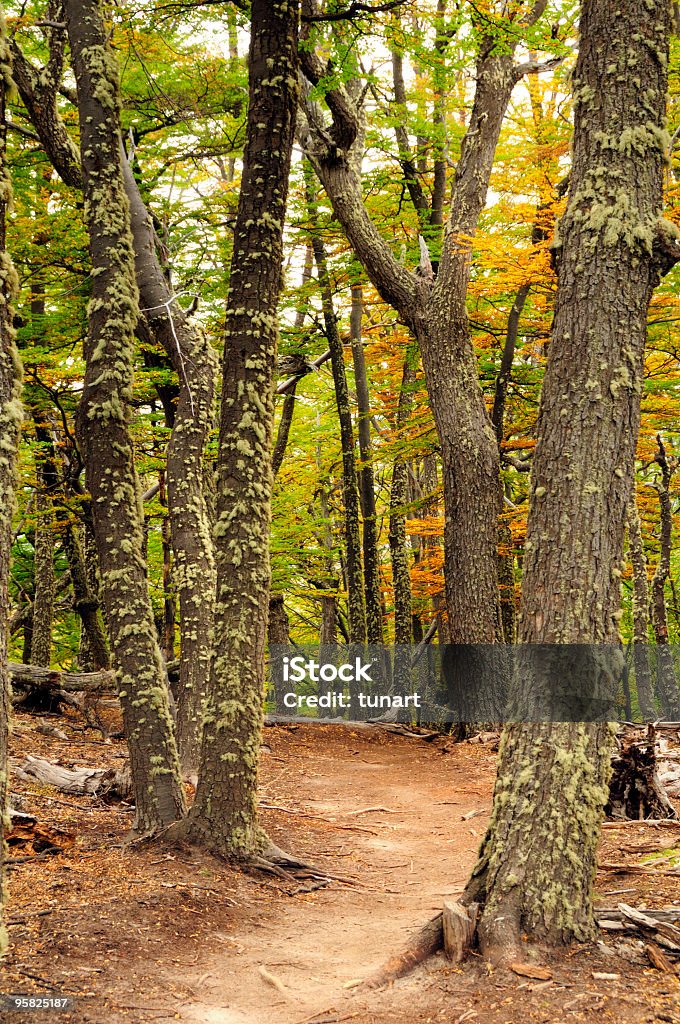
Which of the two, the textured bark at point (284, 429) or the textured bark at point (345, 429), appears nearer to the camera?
the textured bark at point (345, 429)

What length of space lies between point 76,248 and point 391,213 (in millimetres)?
6816

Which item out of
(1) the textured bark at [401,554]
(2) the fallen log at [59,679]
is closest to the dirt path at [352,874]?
(2) the fallen log at [59,679]

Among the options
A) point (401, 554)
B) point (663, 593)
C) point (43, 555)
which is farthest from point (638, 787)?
point (43, 555)

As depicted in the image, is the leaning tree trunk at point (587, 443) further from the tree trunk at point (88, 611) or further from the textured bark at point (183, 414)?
the tree trunk at point (88, 611)

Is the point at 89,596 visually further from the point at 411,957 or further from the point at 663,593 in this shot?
the point at 663,593

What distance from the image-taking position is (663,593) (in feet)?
55.3

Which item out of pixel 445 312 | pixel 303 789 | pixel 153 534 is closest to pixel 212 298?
pixel 445 312

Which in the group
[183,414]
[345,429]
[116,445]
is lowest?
[116,445]

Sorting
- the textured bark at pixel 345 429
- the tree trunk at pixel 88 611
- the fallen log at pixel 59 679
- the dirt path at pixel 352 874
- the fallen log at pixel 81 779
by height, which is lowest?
the dirt path at pixel 352 874

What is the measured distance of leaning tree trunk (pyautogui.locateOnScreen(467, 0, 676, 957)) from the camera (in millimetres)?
3910

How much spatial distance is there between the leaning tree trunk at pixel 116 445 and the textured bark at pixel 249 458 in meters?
0.50

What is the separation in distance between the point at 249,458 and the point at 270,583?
7.03 ft

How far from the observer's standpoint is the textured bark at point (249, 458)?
222 inches

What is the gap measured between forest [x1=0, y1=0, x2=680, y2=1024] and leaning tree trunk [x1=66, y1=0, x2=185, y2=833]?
0.02 meters
